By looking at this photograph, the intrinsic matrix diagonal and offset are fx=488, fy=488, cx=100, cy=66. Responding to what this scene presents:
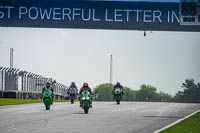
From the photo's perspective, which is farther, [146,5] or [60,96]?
[60,96]

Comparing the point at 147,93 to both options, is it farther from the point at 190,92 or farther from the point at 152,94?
the point at 190,92

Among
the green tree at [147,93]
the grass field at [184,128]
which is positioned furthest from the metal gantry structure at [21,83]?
the green tree at [147,93]

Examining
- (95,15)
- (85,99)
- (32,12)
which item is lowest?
(85,99)

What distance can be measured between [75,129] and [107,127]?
Answer: 44.1 inches

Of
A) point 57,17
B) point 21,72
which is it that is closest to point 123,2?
point 57,17

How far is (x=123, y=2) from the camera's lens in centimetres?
2588

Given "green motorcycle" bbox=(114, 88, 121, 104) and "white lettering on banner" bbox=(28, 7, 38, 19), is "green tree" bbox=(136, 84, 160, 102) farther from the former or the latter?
"white lettering on banner" bbox=(28, 7, 38, 19)

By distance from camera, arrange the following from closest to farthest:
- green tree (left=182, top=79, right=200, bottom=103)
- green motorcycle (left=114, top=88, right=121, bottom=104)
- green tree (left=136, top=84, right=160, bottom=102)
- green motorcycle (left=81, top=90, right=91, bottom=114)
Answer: green motorcycle (left=81, top=90, right=91, bottom=114), green motorcycle (left=114, top=88, right=121, bottom=104), green tree (left=182, top=79, right=200, bottom=103), green tree (left=136, top=84, right=160, bottom=102)

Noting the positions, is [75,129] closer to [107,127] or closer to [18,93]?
[107,127]

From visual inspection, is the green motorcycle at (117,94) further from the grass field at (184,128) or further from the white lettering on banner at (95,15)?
the grass field at (184,128)

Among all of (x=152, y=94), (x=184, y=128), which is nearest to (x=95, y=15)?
(x=184, y=128)

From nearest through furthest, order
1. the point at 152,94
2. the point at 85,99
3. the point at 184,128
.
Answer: the point at 184,128 < the point at 85,99 < the point at 152,94

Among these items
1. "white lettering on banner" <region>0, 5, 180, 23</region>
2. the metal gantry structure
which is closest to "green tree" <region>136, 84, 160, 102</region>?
the metal gantry structure

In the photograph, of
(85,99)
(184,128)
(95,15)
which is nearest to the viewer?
(184,128)
